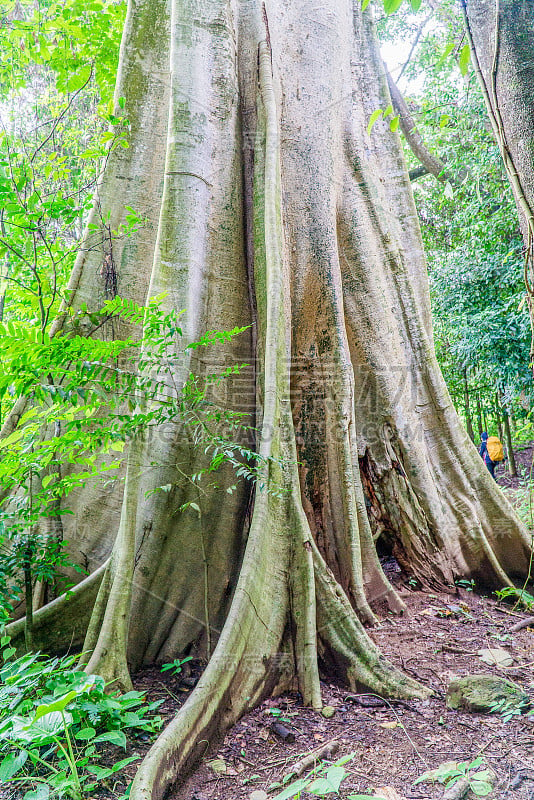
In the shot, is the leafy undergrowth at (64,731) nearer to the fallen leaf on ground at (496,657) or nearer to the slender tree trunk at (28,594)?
the slender tree trunk at (28,594)

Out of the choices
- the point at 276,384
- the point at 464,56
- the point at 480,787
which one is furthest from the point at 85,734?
the point at 464,56

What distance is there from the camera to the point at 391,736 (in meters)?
2.02

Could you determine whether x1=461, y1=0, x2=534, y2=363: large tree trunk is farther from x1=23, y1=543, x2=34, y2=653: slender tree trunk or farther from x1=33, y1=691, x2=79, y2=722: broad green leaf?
x1=23, y1=543, x2=34, y2=653: slender tree trunk

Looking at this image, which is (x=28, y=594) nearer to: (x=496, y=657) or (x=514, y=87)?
(x=496, y=657)

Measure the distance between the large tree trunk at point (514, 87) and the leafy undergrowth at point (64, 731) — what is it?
1.93 meters

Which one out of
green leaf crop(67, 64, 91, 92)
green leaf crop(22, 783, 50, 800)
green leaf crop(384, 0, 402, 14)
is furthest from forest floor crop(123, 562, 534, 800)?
green leaf crop(67, 64, 91, 92)

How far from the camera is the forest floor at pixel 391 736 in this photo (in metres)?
1.73

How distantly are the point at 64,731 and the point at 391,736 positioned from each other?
121 centimetres

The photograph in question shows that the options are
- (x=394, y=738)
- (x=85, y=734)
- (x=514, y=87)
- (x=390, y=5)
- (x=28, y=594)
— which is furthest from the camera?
(x=28, y=594)

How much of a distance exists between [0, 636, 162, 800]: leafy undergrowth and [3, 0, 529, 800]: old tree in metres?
0.21

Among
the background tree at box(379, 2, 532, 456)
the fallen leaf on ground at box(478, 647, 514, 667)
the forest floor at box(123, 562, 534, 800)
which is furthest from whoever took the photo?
the background tree at box(379, 2, 532, 456)

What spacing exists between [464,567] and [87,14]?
19.2 feet

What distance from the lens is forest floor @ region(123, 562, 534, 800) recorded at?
68.3 inches

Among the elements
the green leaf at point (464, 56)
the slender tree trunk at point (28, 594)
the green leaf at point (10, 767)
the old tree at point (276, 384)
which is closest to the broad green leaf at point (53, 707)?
the green leaf at point (10, 767)
